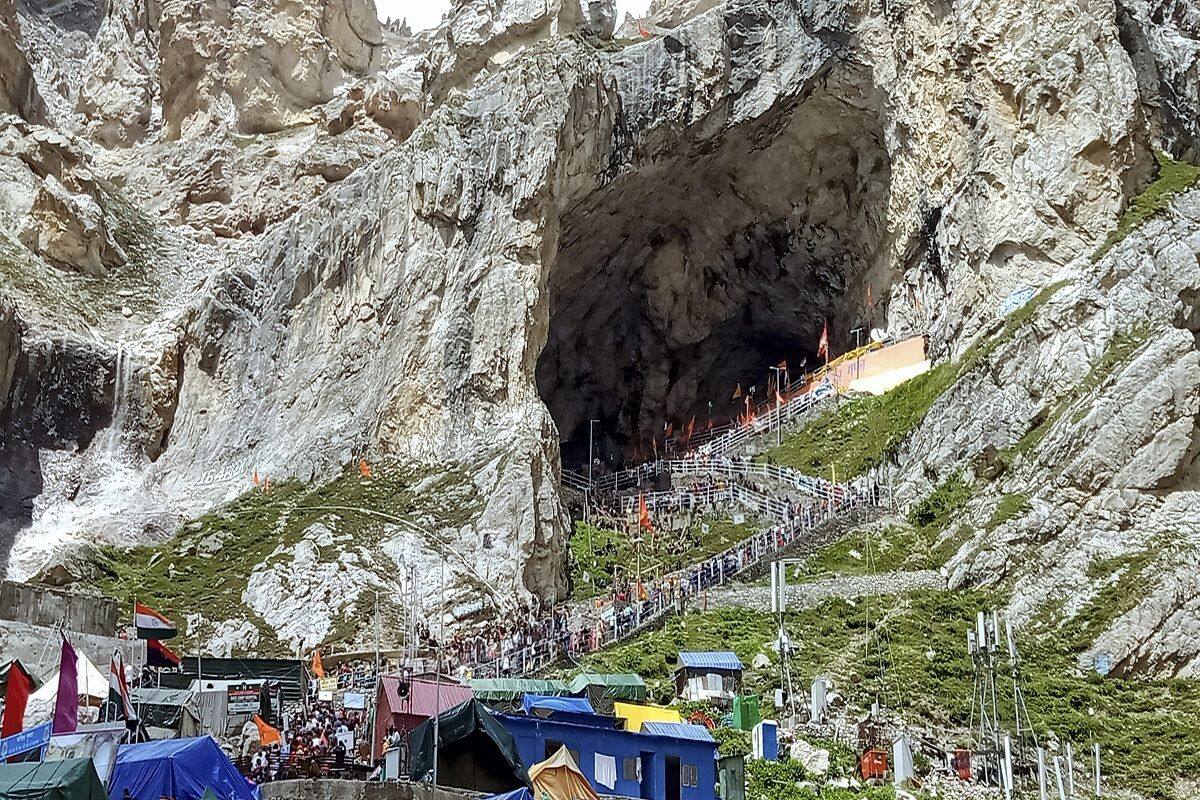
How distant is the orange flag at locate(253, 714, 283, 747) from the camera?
28297mm

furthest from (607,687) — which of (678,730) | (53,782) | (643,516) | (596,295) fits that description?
(596,295)

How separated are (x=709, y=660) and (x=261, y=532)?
20050mm

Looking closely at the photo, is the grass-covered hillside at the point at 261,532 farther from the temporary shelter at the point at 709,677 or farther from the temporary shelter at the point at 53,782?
the temporary shelter at the point at 53,782

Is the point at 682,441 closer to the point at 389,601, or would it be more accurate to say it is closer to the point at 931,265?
the point at 931,265

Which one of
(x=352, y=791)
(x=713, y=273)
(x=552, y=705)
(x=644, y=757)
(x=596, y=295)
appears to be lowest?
(x=352, y=791)

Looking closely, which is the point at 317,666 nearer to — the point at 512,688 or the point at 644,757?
the point at 512,688

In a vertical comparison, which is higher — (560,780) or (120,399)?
(120,399)

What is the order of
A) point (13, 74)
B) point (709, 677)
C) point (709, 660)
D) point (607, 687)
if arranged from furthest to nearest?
point (13, 74) → point (709, 660) → point (709, 677) → point (607, 687)

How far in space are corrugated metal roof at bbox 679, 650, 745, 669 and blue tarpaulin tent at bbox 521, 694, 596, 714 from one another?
19.3 feet

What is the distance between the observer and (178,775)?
20.5 metres

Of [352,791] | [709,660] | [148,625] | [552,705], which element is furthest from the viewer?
[148,625]

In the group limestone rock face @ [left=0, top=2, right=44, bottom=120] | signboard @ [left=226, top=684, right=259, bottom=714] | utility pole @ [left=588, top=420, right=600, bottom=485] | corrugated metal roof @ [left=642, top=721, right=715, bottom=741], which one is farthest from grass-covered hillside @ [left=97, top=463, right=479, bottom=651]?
limestone rock face @ [left=0, top=2, right=44, bottom=120]

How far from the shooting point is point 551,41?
211 feet

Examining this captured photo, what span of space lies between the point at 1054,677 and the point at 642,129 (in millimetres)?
31902
